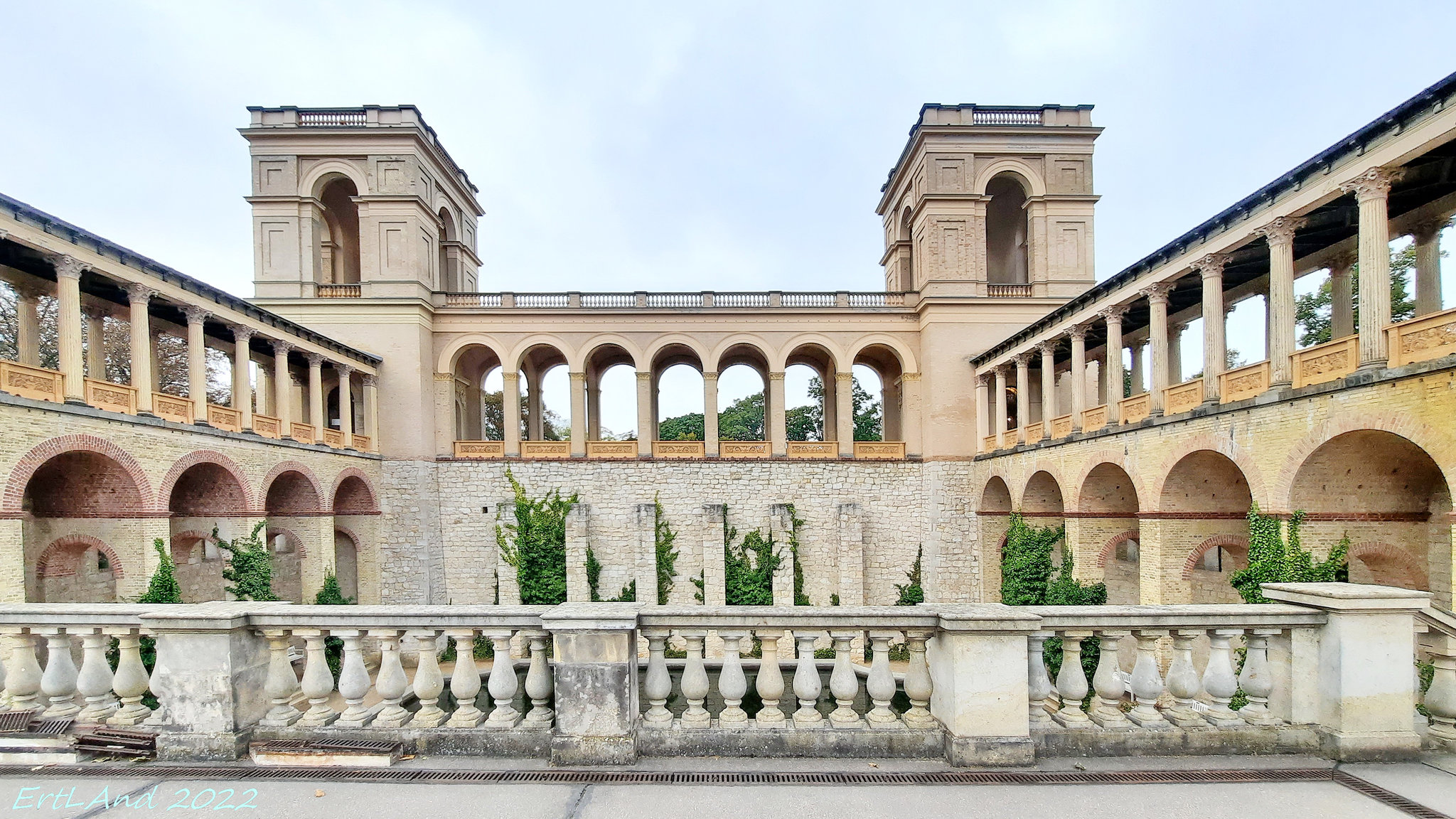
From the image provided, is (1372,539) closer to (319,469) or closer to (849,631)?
(849,631)

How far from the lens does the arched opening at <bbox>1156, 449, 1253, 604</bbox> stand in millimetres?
12719

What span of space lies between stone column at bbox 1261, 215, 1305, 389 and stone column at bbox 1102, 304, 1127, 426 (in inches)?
151

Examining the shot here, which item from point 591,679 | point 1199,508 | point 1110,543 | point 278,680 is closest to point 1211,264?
point 1199,508

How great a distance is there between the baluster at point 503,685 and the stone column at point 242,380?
15646 mm

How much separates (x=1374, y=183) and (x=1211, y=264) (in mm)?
3081

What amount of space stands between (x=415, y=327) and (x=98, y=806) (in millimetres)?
20475

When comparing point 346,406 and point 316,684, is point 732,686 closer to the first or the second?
point 316,684

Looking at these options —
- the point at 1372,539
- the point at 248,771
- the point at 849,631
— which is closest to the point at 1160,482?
the point at 1372,539

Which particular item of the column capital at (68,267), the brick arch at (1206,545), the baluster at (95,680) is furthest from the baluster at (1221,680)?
the column capital at (68,267)

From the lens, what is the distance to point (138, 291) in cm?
1327

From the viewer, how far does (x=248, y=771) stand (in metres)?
3.65

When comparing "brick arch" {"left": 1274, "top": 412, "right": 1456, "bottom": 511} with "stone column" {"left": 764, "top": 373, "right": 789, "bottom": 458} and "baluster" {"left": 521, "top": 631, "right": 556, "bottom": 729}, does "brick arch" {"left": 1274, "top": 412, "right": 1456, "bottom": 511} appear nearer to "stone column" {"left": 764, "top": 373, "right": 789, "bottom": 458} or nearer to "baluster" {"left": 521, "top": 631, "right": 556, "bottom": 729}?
"baluster" {"left": 521, "top": 631, "right": 556, "bottom": 729}

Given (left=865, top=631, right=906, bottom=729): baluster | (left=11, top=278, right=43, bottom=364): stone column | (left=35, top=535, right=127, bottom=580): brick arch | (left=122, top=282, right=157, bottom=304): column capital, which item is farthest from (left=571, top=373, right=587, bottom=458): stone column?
(left=865, top=631, right=906, bottom=729): baluster

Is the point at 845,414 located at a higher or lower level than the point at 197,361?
lower
